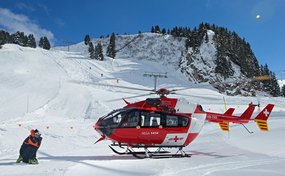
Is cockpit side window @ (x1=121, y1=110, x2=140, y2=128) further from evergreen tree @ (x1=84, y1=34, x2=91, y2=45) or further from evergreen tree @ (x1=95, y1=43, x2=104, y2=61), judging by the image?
evergreen tree @ (x1=84, y1=34, x2=91, y2=45)

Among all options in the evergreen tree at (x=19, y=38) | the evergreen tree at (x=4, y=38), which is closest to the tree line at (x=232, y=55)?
the evergreen tree at (x=4, y=38)

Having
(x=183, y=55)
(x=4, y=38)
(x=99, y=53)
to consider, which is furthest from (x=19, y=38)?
(x=183, y=55)

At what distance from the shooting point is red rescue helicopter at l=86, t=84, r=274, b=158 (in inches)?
459

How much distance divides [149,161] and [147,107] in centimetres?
253

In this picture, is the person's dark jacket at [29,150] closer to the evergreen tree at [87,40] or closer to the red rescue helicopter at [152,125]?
the red rescue helicopter at [152,125]

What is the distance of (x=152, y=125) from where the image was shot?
39.4 ft

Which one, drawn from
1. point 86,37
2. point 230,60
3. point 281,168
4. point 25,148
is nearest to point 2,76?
point 25,148

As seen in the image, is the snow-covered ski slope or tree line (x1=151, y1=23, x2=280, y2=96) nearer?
the snow-covered ski slope

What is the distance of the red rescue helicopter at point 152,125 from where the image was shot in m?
11.6

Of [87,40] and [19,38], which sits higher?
[87,40]

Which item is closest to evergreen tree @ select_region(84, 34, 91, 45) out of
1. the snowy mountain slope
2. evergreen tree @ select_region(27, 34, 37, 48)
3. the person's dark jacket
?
the snowy mountain slope

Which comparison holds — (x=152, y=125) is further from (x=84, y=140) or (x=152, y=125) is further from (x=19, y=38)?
(x=19, y=38)

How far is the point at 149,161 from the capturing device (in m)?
10.6

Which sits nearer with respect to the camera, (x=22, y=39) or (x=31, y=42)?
(x=22, y=39)
